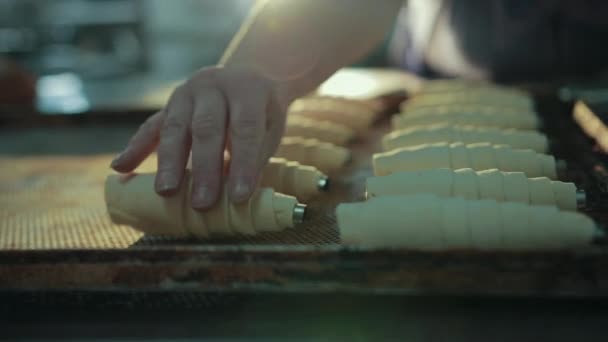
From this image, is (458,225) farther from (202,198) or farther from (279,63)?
(279,63)

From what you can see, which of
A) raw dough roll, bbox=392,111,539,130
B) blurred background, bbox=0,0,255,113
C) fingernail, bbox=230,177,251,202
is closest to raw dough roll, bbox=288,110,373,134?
raw dough roll, bbox=392,111,539,130

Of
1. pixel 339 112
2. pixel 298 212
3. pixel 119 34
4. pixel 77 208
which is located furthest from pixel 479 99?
pixel 119 34

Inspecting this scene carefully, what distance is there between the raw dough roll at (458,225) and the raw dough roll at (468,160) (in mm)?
267

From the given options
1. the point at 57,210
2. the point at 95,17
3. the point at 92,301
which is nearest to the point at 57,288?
the point at 92,301

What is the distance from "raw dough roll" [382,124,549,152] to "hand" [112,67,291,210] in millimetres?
392

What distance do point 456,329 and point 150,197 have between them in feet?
1.75

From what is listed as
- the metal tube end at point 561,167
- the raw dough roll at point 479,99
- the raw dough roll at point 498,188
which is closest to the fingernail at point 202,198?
the raw dough roll at point 498,188

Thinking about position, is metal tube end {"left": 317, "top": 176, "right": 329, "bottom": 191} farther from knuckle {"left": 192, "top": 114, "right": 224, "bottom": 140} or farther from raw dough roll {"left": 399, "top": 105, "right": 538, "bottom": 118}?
raw dough roll {"left": 399, "top": 105, "right": 538, "bottom": 118}

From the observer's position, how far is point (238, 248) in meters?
0.75

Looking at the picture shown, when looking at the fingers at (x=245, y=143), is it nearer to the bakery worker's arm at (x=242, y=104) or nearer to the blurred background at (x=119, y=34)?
the bakery worker's arm at (x=242, y=104)

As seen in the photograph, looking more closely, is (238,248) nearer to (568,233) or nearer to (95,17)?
(568,233)

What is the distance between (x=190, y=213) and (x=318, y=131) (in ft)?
2.09

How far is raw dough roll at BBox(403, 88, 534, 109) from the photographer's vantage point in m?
1.61

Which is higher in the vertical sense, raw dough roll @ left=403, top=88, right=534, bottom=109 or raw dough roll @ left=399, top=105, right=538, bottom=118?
raw dough roll @ left=403, top=88, right=534, bottom=109
